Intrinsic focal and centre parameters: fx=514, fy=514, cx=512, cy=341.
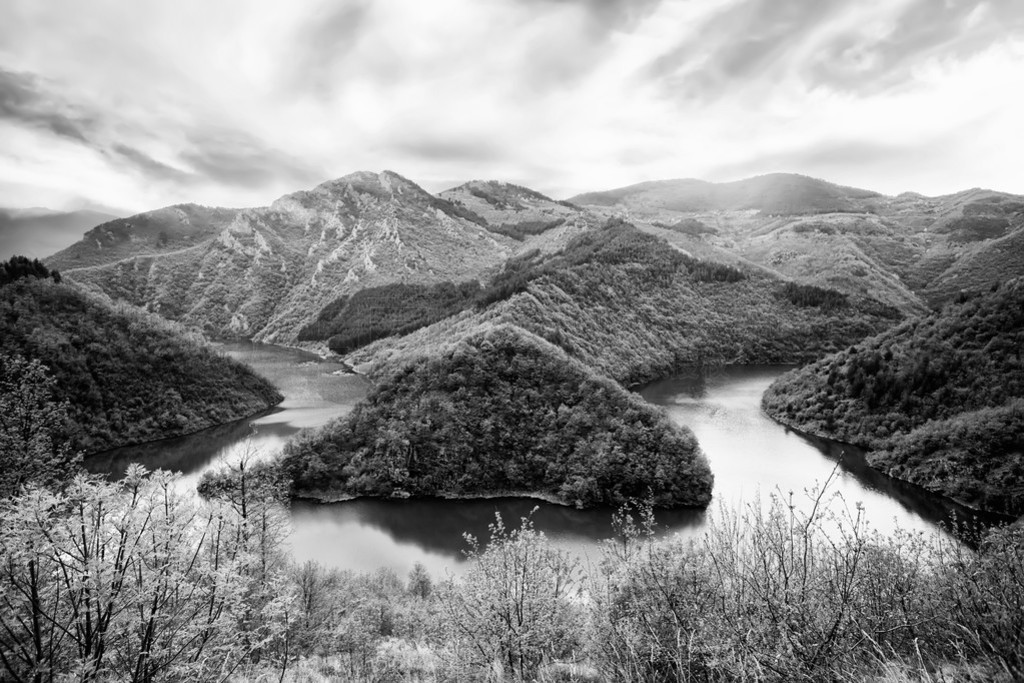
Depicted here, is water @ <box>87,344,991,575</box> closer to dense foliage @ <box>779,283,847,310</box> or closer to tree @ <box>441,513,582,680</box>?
tree @ <box>441,513,582,680</box>

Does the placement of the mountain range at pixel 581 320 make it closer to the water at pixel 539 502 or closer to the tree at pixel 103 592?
the water at pixel 539 502

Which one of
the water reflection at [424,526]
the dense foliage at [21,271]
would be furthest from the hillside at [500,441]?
the dense foliage at [21,271]

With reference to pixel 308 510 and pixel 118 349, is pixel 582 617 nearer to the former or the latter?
pixel 308 510

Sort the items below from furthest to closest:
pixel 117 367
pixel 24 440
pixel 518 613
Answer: pixel 117 367 < pixel 24 440 < pixel 518 613

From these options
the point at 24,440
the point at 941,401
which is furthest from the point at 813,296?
the point at 24,440

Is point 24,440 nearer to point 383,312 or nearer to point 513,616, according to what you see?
point 513,616

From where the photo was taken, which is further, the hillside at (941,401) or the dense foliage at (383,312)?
the dense foliage at (383,312)
